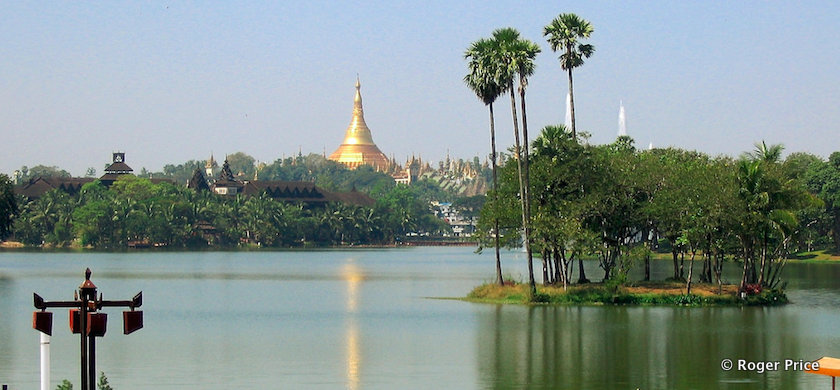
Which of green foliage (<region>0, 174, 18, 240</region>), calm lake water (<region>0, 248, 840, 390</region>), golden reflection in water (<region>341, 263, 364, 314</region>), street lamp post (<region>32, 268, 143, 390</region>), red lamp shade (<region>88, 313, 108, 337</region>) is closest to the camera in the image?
street lamp post (<region>32, 268, 143, 390</region>)

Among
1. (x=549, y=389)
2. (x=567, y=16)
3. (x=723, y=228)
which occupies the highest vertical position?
(x=567, y=16)

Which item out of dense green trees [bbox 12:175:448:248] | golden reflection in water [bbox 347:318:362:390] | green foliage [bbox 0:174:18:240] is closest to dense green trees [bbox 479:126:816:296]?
golden reflection in water [bbox 347:318:362:390]

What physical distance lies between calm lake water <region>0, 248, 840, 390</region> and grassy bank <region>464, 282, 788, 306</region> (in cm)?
134

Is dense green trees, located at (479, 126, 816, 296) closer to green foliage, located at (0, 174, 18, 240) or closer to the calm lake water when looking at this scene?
the calm lake water

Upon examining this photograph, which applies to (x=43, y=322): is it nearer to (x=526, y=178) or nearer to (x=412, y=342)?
(x=412, y=342)

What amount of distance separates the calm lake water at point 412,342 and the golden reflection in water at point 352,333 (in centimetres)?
6

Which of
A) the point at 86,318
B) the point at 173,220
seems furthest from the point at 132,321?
the point at 173,220

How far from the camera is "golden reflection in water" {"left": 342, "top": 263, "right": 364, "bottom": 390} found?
36188 mm

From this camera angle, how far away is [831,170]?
374 feet

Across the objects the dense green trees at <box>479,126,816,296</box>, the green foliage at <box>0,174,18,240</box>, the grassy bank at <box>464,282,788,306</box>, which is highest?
the green foliage at <box>0,174,18,240</box>

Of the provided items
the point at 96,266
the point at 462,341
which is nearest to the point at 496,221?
the point at 462,341

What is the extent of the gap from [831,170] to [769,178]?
198 ft

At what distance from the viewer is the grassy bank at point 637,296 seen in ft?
186

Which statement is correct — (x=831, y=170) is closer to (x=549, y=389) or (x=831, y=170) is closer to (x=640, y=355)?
(x=640, y=355)
